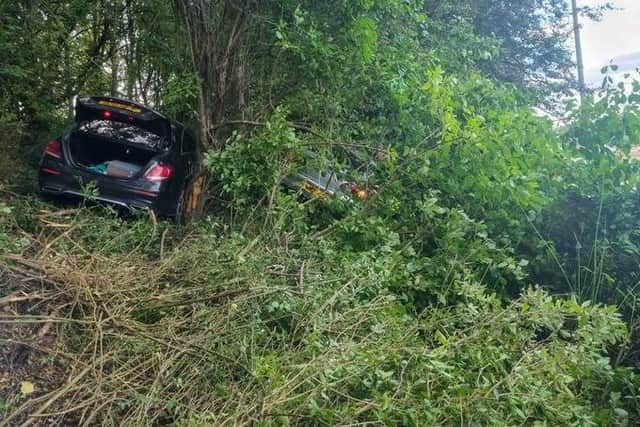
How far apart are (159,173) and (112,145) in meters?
0.72

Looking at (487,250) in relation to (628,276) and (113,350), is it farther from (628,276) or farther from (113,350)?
(113,350)

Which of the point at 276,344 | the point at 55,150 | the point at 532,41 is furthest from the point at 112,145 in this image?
the point at 532,41

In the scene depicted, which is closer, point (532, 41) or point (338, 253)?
point (338, 253)

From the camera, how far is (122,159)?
5902mm

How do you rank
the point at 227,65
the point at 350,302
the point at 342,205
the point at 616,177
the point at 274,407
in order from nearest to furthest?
1. the point at 274,407
2. the point at 350,302
3. the point at 616,177
4. the point at 342,205
5. the point at 227,65

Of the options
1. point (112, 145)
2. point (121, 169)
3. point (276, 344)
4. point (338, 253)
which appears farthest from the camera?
point (112, 145)

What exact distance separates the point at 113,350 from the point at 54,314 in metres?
0.50

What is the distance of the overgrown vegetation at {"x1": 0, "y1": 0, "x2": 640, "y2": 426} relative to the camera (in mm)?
2877

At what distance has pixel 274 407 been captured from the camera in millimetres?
2668

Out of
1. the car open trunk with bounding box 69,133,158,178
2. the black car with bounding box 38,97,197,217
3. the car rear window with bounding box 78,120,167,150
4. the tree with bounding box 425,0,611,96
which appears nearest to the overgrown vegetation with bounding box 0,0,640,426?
the black car with bounding box 38,97,197,217

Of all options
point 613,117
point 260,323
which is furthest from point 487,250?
point 260,323

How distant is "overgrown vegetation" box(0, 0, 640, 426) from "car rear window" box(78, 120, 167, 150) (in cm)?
57

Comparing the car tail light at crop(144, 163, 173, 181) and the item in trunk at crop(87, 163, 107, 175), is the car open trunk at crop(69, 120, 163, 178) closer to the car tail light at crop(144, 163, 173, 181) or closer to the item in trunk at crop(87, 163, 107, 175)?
the item in trunk at crop(87, 163, 107, 175)

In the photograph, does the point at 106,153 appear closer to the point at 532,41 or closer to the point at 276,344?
the point at 276,344
